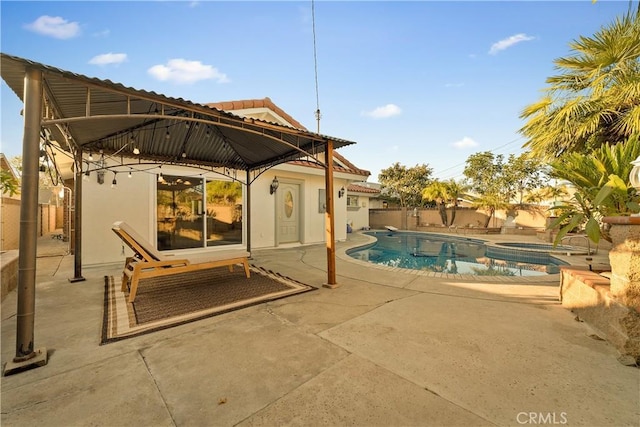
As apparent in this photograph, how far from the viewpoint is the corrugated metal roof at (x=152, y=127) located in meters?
3.09

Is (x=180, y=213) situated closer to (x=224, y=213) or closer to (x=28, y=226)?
(x=224, y=213)

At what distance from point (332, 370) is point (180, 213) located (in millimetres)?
8303

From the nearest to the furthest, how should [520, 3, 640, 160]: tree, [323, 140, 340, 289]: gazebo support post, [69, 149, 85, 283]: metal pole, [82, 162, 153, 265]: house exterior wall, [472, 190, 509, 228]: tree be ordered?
[323, 140, 340, 289]: gazebo support post < [69, 149, 85, 283]: metal pole < [520, 3, 640, 160]: tree < [82, 162, 153, 265]: house exterior wall < [472, 190, 509, 228]: tree

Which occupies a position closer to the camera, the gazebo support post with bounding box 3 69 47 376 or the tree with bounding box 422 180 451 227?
the gazebo support post with bounding box 3 69 47 376

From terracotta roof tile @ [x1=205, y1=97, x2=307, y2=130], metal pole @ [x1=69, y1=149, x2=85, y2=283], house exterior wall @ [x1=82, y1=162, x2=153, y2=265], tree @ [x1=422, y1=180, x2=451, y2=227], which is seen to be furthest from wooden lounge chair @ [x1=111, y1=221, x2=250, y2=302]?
tree @ [x1=422, y1=180, x2=451, y2=227]

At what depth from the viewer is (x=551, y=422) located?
1.85 metres

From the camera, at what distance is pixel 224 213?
9.95m

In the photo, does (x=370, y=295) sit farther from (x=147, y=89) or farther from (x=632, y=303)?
(x=147, y=89)

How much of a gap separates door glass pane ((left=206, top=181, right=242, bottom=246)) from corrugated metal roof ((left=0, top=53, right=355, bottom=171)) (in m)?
1.39

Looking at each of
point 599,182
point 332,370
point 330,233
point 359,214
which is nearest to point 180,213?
point 330,233

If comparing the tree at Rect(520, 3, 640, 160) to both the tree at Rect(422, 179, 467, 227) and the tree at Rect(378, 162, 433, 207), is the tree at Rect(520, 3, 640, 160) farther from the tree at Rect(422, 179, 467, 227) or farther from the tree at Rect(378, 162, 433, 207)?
the tree at Rect(378, 162, 433, 207)

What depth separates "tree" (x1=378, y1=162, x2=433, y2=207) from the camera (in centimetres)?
2484

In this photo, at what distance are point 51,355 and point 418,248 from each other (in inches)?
508

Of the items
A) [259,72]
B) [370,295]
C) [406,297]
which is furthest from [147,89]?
[259,72]
